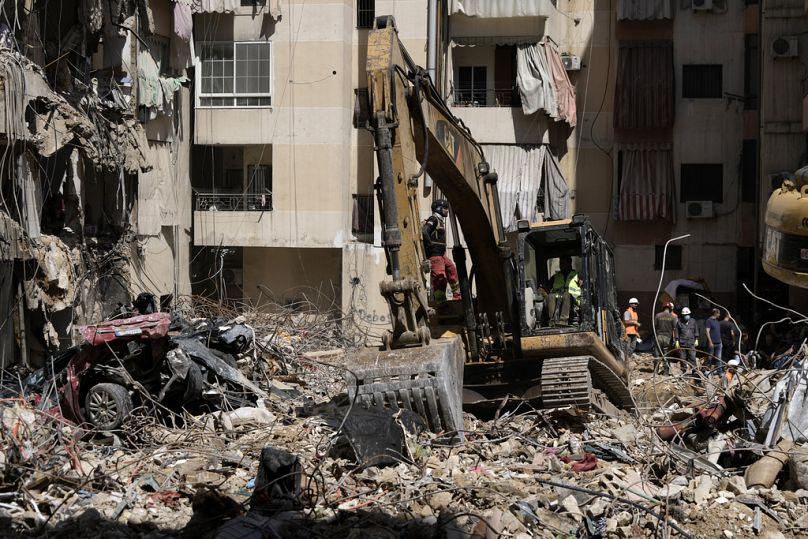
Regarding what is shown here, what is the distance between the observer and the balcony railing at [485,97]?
91.4 ft

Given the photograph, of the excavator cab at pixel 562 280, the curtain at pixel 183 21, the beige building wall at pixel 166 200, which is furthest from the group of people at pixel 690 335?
the curtain at pixel 183 21

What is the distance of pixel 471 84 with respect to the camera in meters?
28.1

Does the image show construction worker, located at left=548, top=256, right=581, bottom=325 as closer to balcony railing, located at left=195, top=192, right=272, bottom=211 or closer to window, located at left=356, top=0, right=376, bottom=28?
balcony railing, located at left=195, top=192, right=272, bottom=211

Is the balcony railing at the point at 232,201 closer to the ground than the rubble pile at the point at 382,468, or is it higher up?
higher up

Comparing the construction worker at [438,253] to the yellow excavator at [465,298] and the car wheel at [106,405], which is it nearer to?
the yellow excavator at [465,298]

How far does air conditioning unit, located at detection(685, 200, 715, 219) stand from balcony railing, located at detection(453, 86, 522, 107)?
5076mm

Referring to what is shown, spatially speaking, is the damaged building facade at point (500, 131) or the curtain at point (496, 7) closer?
the damaged building facade at point (500, 131)

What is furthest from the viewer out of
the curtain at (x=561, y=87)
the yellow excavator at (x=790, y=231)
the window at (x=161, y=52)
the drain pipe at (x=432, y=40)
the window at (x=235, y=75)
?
the window at (x=235, y=75)

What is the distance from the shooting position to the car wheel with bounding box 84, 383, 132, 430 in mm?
11711

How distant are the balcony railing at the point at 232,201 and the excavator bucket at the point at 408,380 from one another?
1747cm

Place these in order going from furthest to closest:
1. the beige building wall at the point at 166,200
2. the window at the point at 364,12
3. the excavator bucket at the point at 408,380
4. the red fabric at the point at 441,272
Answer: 1. the window at the point at 364,12
2. the beige building wall at the point at 166,200
3. the red fabric at the point at 441,272
4. the excavator bucket at the point at 408,380

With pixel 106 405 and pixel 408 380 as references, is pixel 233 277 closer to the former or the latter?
pixel 106 405

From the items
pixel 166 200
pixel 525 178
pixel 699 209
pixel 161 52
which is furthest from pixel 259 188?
pixel 699 209

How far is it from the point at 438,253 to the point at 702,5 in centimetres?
1694
